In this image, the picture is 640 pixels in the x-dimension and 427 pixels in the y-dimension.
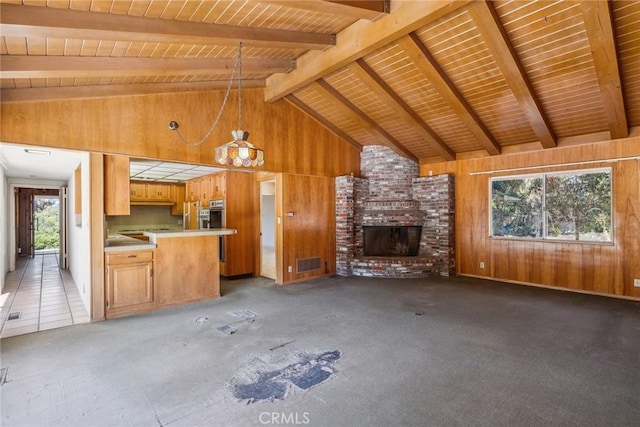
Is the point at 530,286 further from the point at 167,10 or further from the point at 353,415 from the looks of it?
the point at 167,10

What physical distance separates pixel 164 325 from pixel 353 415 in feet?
8.49

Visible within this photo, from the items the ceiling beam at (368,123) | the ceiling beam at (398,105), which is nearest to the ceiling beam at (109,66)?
the ceiling beam at (368,123)

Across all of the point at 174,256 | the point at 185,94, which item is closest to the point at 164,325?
the point at 174,256

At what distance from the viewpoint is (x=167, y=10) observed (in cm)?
275

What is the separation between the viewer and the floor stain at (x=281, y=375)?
2.26 meters

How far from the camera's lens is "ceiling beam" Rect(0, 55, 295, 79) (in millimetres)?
2779

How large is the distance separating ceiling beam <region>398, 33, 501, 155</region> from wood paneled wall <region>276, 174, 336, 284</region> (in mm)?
2769

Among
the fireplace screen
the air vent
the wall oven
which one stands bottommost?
the air vent

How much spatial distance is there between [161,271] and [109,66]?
2560 millimetres

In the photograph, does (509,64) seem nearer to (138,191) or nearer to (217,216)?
(217,216)

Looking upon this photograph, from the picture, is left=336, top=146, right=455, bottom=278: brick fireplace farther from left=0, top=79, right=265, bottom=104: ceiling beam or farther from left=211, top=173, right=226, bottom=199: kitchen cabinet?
left=0, top=79, right=265, bottom=104: ceiling beam

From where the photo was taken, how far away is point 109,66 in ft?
10.6

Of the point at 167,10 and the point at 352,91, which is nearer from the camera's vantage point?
the point at 167,10

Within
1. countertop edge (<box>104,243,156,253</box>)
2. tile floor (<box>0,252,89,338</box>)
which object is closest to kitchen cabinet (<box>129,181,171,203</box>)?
tile floor (<box>0,252,89,338</box>)
